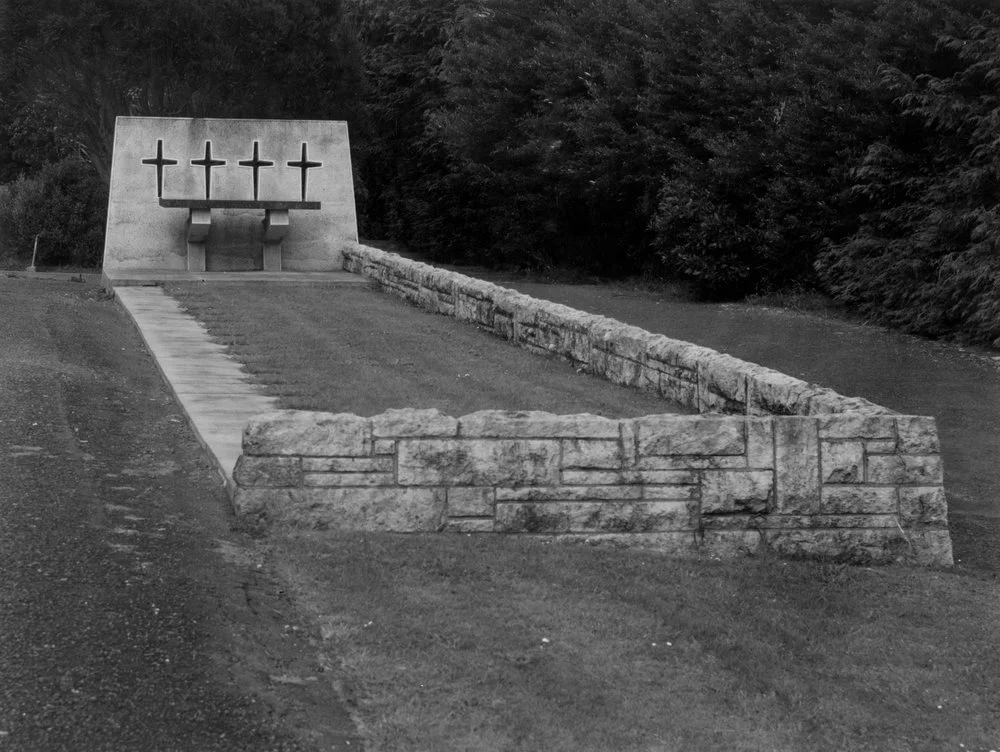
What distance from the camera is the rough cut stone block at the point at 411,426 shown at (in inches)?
257

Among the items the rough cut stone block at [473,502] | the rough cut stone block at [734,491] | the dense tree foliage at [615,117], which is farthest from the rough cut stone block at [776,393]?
the dense tree foliage at [615,117]

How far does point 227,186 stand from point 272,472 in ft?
49.4

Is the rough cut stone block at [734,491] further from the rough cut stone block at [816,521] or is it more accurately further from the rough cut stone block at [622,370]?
the rough cut stone block at [622,370]

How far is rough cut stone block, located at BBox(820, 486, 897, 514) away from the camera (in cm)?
677

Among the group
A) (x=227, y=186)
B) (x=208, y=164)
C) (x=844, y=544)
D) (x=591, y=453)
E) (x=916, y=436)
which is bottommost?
(x=844, y=544)

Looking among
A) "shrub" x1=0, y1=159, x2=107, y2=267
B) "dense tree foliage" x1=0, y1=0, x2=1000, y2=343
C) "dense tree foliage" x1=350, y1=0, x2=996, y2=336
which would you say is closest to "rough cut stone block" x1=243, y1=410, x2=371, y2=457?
"dense tree foliage" x1=0, y1=0, x2=1000, y2=343

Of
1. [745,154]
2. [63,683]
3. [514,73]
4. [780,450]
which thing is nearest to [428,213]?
[514,73]

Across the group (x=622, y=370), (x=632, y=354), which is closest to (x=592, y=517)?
(x=632, y=354)

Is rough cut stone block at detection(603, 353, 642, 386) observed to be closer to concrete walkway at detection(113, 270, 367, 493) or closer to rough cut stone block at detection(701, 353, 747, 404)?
rough cut stone block at detection(701, 353, 747, 404)

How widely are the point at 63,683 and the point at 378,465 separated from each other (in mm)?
2263

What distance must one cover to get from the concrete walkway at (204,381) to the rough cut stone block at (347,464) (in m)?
0.63

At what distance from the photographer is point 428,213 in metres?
31.5

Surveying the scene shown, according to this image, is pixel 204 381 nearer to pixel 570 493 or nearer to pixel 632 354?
pixel 632 354

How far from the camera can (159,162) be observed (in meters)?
20.6
